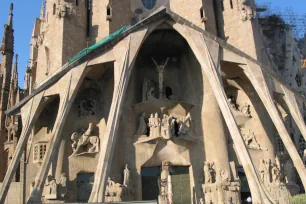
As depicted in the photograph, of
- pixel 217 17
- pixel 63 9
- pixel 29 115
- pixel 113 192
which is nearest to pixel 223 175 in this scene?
pixel 113 192

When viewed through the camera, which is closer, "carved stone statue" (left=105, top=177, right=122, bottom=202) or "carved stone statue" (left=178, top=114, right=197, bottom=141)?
"carved stone statue" (left=105, top=177, right=122, bottom=202)

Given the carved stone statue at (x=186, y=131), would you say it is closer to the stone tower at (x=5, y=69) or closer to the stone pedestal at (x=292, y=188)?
the stone pedestal at (x=292, y=188)

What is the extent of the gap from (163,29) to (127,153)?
641 centimetres

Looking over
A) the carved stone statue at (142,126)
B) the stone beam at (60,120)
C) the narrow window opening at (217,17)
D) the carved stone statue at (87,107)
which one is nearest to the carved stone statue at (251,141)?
the carved stone statue at (142,126)

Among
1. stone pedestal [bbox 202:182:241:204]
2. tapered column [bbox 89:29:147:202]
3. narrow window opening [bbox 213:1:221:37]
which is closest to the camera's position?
tapered column [bbox 89:29:147:202]

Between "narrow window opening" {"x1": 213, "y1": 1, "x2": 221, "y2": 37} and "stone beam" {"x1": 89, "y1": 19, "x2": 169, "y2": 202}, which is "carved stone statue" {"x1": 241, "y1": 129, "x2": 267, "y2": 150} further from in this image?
"stone beam" {"x1": 89, "y1": 19, "x2": 169, "y2": 202}

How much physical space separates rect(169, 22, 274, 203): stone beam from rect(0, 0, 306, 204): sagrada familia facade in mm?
46

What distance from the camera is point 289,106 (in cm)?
1745

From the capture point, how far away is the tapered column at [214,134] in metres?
17.0

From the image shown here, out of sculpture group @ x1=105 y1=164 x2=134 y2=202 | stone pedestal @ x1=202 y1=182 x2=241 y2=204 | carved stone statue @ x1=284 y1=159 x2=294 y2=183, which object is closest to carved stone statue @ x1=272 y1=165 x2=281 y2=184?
stone pedestal @ x1=202 y1=182 x2=241 y2=204

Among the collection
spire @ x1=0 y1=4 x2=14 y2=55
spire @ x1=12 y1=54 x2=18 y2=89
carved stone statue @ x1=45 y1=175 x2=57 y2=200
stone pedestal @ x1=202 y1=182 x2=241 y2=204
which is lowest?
stone pedestal @ x1=202 y1=182 x2=241 y2=204

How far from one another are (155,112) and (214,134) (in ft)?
10.4

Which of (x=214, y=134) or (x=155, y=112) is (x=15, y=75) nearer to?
(x=155, y=112)

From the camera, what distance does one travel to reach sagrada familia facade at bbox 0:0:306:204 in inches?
612
